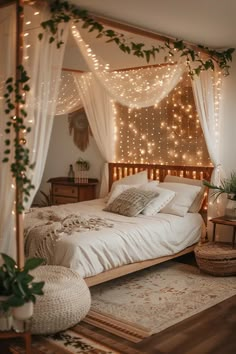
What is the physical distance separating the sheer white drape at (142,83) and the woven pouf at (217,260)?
6.04 ft

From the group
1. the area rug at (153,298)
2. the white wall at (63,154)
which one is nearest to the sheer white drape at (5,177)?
the area rug at (153,298)

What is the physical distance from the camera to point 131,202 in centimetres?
527

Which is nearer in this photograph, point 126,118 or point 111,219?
point 111,219

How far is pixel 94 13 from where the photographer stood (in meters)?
3.84

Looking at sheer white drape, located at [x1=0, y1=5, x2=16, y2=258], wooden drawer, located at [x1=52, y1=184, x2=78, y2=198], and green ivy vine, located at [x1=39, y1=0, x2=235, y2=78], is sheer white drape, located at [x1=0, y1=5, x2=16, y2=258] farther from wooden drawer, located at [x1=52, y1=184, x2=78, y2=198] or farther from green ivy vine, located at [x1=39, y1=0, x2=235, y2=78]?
wooden drawer, located at [x1=52, y1=184, x2=78, y2=198]

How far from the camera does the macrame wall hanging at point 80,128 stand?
7273 mm

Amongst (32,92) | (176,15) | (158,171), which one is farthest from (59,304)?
(158,171)

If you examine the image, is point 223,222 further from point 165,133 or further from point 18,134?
point 18,134

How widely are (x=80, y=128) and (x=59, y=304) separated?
4.34 m

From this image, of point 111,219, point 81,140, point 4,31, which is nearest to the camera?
point 4,31

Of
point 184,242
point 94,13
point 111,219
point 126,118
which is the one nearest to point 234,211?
point 184,242

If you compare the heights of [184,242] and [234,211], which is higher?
[234,211]

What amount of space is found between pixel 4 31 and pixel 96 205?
9.59 feet

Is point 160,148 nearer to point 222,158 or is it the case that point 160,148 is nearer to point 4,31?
point 222,158
